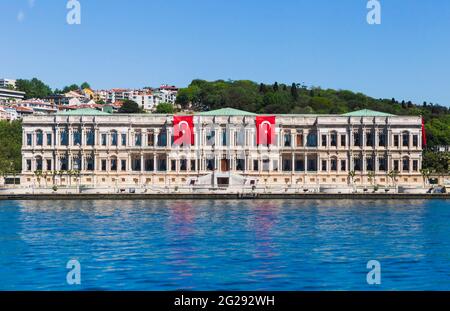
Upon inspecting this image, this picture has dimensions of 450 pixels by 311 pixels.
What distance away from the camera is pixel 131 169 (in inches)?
3986

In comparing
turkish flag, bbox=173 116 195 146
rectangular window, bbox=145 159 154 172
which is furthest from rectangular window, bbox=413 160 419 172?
rectangular window, bbox=145 159 154 172

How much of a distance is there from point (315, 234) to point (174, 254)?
11.9 meters

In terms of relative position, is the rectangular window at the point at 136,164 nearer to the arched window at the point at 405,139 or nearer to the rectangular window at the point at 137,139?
the rectangular window at the point at 137,139

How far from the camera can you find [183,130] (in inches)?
3981

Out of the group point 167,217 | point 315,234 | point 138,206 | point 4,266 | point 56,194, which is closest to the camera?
point 4,266

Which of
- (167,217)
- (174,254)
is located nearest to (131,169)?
(167,217)

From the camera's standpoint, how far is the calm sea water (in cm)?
3206

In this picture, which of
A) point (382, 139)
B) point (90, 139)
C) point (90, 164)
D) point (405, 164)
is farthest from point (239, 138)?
point (405, 164)

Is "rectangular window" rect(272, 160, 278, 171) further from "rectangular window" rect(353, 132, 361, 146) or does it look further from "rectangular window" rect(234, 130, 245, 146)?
"rectangular window" rect(353, 132, 361, 146)

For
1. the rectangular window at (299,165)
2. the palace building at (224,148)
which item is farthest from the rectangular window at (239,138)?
the rectangular window at (299,165)

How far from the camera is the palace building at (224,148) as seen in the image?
100250 mm

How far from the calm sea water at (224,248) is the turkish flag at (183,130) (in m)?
31.6

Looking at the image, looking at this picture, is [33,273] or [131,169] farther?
[131,169]
